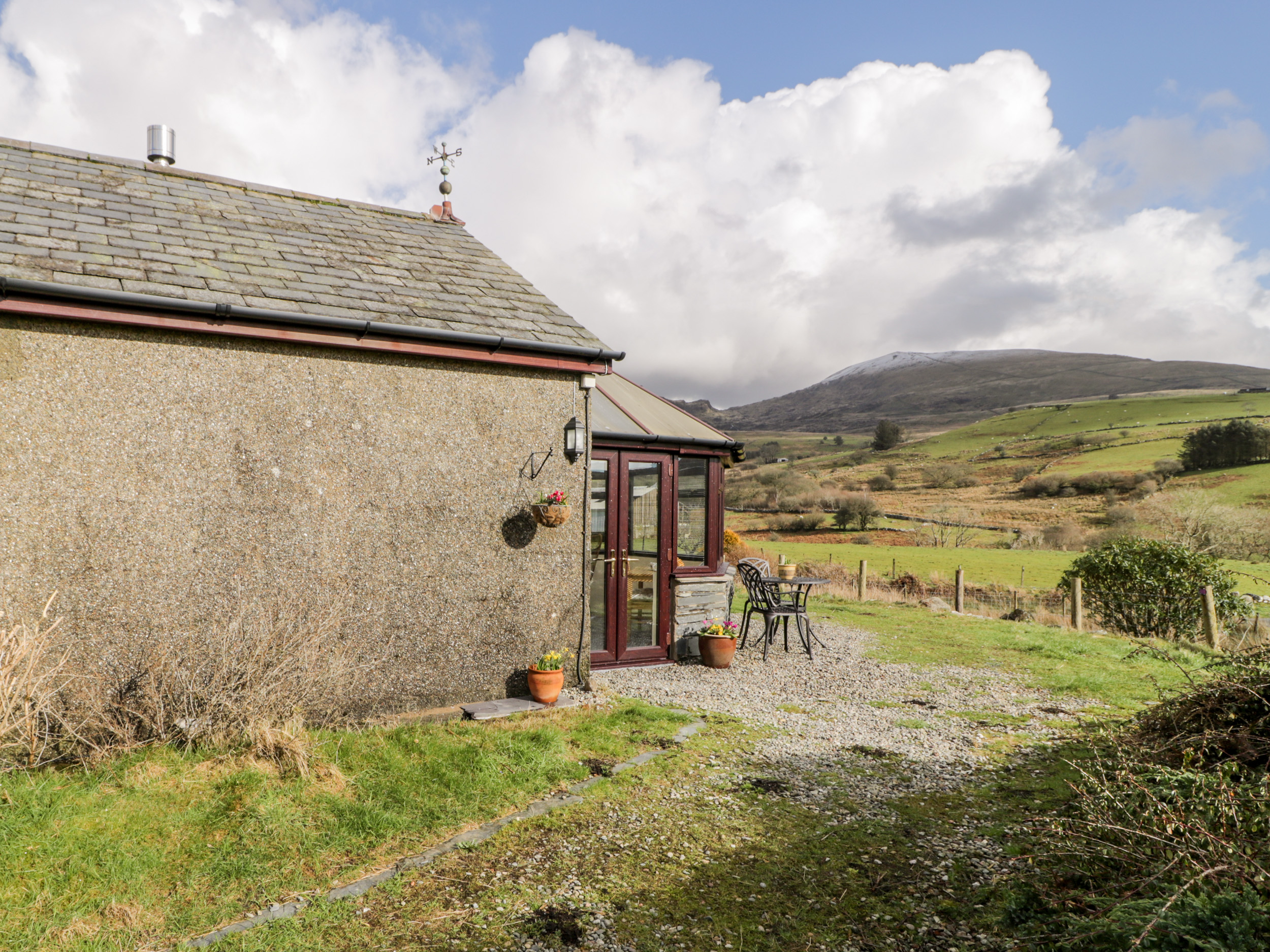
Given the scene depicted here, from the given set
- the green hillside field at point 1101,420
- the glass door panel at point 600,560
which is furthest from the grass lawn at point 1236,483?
the glass door panel at point 600,560

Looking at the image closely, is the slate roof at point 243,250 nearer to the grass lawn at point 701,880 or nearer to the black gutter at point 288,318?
the black gutter at point 288,318

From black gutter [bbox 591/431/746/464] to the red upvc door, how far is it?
0.20m

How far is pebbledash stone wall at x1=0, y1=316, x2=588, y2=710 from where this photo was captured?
16.4 ft

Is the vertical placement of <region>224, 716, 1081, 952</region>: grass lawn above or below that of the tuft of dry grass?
below

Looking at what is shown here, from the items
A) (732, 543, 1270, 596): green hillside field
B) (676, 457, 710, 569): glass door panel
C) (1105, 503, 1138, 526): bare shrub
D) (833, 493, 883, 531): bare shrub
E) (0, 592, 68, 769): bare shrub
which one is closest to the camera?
(0, 592, 68, 769): bare shrub

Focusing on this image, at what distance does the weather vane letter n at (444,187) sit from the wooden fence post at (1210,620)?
1348cm

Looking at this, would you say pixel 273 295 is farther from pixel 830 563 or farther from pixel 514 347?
pixel 830 563

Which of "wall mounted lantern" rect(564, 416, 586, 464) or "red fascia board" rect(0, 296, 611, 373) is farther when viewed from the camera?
"wall mounted lantern" rect(564, 416, 586, 464)

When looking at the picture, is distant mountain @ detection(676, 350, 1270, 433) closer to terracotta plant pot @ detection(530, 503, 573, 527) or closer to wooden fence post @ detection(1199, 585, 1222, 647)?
wooden fence post @ detection(1199, 585, 1222, 647)

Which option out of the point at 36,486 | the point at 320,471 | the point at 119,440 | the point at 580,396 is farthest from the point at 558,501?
the point at 36,486

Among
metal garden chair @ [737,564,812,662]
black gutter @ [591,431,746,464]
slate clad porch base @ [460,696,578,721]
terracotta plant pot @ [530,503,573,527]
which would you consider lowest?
slate clad porch base @ [460,696,578,721]

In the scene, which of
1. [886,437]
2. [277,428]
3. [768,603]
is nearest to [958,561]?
[768,603]

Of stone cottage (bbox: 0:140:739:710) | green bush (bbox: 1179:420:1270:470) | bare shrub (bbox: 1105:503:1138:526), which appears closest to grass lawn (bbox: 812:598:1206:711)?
stone cottage (bbox: 0:140:739:710)

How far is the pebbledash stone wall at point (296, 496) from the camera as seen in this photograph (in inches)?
197
